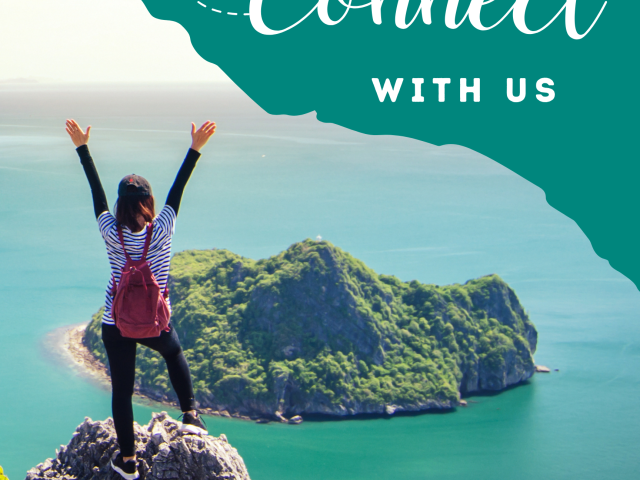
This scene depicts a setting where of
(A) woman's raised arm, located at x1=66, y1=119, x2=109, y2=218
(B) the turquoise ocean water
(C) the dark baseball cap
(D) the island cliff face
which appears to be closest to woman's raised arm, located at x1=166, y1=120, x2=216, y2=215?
(C) the dark baseball cap

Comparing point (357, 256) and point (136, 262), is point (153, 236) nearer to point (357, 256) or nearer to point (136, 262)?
point (136, 262)

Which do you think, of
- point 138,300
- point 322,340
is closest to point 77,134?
point 138,300

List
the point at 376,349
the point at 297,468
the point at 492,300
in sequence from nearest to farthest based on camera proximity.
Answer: the point at 297,468, the point at 376,349, the point at 492,300

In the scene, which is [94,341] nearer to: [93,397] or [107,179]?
[93,397]

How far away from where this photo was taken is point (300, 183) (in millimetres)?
75375

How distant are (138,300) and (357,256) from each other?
4897 cm

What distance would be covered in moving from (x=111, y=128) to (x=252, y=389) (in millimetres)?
72991

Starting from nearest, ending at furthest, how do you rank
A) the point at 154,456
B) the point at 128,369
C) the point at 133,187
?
the point at 133,187
the point at 128,369
the point at 154,456

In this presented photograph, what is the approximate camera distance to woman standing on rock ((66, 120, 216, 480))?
11.8 feet

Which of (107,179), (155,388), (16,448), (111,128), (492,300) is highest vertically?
(111,128)

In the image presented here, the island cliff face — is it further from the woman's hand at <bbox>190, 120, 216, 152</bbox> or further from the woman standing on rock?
the woman's hand at <bbox>190, 120, 216, 152</bbox>

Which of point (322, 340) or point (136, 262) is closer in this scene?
point (136, 262)

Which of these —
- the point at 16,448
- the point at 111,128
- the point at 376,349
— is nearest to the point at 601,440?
the point at 376,349

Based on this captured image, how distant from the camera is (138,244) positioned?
3.62 metres
